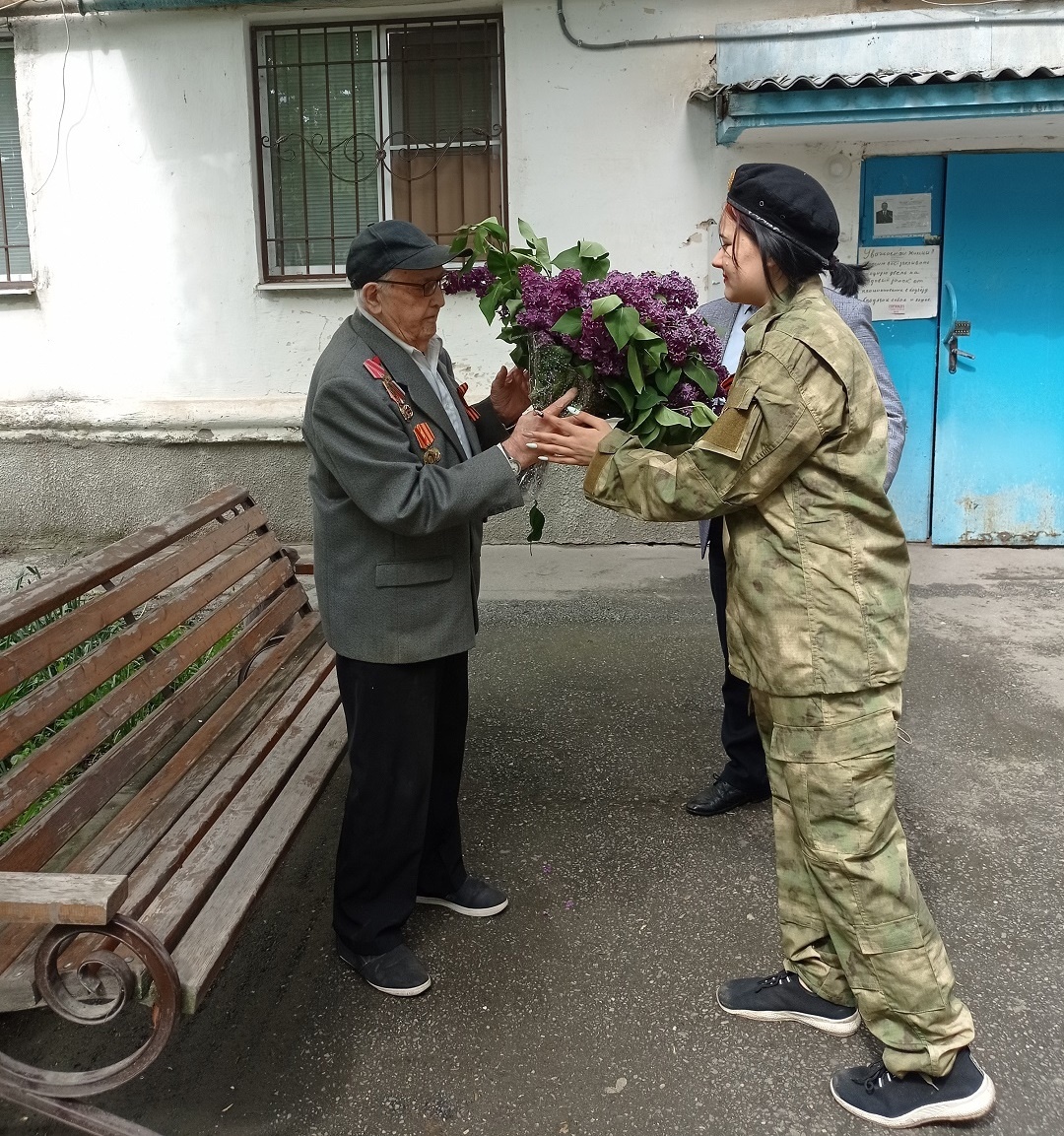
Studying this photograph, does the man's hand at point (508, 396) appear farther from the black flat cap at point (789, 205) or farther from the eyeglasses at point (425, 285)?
the black flat cap at point (789, 205)

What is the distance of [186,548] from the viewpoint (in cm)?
333

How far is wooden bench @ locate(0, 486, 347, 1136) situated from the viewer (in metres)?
1.92

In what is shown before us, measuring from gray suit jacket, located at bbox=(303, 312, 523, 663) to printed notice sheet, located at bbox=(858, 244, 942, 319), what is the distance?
4.40 m

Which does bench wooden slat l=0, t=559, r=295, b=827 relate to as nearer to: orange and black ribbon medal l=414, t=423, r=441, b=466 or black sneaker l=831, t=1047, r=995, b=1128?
orange and black ribbon medal l=414, t=423, r=441, b=466

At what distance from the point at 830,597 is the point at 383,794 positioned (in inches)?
44.9

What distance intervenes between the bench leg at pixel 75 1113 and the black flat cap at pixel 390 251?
1743 millimetres

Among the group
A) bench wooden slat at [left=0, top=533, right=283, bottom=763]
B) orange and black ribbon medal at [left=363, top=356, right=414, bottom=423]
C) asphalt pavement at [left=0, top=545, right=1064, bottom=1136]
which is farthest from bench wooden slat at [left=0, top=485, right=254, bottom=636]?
asphalt pavement at [left=0, top=545, right=1064, bottom=1136]

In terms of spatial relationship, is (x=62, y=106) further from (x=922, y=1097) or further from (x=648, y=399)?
(x=922, y=1097)

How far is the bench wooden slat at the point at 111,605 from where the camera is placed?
2.34 metres

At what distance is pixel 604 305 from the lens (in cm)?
239

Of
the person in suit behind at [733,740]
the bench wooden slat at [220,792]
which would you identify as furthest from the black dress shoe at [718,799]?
the bench wooden slat at [220,792]

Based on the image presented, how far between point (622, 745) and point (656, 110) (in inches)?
153

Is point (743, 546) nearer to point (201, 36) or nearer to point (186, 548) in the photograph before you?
point (186, 548)

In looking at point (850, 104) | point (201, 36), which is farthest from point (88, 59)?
point (850, 104)
